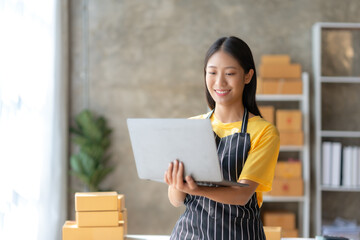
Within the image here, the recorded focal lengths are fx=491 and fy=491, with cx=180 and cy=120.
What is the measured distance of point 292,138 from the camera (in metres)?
4.18

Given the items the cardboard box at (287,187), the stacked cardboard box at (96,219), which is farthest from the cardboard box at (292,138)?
the stacked cardboard box at (96,219)

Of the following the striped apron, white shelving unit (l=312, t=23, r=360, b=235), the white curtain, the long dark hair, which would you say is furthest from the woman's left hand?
white shelving unit (l=312, t=23, r=360, b=235)

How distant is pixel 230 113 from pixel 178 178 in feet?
1.27

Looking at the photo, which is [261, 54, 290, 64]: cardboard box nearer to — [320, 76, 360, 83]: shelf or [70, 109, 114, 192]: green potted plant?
[320, 76, 360, 83]: shelf

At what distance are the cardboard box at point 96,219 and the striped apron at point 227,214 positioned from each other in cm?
75

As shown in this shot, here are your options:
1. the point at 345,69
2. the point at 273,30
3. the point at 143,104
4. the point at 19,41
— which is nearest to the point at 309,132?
the point at 345,69

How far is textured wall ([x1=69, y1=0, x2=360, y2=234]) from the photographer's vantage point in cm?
454

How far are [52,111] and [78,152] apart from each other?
2.29 feet

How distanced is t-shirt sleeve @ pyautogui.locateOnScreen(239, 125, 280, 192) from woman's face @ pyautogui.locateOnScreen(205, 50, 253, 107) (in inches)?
6.5

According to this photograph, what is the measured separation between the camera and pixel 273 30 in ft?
15.0

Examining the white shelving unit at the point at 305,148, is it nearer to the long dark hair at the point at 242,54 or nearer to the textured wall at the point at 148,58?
the textured wall at the point at 148,58

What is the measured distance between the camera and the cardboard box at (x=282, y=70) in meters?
4.24

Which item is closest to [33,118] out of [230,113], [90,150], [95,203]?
[90,150]

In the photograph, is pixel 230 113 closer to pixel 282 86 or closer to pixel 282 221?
pixel 282 86
